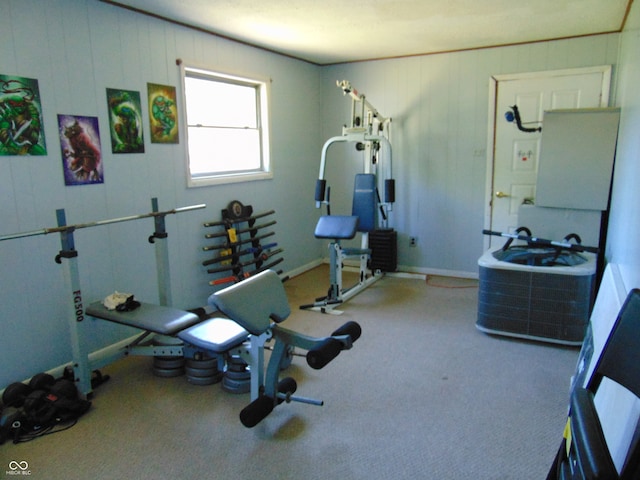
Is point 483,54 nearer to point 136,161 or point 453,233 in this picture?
point 453,233

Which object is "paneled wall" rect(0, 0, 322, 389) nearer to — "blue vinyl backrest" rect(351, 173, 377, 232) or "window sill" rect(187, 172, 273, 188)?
"window sill" rect(187, 172, 273, 188)

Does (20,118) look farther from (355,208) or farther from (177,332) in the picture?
(355,208)

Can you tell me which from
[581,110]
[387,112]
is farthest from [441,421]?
[387,112]

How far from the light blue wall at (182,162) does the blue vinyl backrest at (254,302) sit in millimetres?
1381

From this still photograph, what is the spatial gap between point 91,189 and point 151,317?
994 mm

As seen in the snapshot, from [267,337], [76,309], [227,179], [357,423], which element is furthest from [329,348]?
[227,179]

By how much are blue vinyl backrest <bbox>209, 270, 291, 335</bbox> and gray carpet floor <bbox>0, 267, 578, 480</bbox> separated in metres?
0.59

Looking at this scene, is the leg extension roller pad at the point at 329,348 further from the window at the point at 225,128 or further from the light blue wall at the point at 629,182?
the window at the point at 225,128

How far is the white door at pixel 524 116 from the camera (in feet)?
14.4

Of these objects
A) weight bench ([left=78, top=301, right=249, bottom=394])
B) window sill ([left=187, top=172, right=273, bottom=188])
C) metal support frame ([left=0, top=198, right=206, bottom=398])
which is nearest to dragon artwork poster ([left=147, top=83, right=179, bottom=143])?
window sill ([left=187, top=172, right=273, bottom=188])

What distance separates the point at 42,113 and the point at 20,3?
23.6 inches

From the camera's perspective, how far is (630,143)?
2.82 metres

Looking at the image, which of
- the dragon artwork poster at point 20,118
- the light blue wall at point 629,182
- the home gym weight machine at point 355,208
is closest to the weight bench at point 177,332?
the dragon artwork poster at point 20,118

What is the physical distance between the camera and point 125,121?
131 inches
